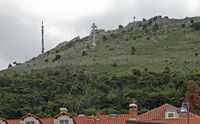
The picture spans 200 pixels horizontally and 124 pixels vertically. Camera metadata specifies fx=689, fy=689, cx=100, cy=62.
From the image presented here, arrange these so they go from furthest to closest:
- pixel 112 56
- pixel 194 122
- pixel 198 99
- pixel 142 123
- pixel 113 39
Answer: pixel 113 39 < pixel 112 56 < pixel 198 99 < pixel 194 122 < pixel 142 123

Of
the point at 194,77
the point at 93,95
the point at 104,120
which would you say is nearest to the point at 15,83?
the point at 93,95

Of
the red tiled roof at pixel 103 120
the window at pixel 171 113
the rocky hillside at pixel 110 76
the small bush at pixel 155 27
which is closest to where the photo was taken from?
the window at pixel 171 113

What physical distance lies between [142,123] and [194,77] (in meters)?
59.1

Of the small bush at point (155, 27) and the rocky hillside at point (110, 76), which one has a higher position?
the small bush at point (155, 27)

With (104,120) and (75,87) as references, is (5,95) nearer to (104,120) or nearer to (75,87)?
(75,87)

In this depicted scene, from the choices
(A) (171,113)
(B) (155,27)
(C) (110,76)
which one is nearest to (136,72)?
(C) (110,76)

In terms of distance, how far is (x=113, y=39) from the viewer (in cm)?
18012

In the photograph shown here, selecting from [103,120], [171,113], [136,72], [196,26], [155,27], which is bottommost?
[103,120]

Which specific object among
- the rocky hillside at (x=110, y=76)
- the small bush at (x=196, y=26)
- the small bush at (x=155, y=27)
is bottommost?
the rocky hillside at (x=110, y=76)

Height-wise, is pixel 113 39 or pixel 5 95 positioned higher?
pixel 113 39

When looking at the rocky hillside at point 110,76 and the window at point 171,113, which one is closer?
the window at point 171,113

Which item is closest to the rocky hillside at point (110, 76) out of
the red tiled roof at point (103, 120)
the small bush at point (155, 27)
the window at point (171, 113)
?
the small bush at point (155, 27)

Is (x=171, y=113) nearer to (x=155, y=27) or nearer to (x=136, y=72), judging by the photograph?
(x=136, y=72)

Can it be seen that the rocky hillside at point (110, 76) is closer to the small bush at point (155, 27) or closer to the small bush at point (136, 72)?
the small bush at point (136, 72)
